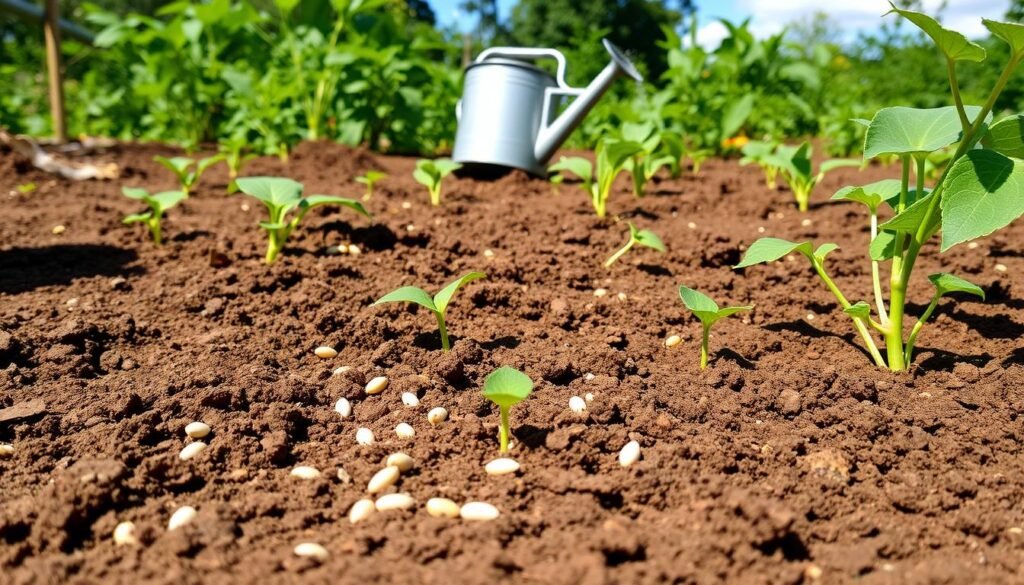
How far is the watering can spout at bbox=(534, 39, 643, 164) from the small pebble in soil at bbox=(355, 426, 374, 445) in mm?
2361

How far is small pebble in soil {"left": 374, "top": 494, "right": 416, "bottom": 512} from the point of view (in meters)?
1.15

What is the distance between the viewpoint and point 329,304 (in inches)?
77.0

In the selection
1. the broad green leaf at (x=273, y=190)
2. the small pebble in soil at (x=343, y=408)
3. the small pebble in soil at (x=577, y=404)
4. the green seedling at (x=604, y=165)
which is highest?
the green seedling at (x=604, y=165)

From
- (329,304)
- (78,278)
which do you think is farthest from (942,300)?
(78,278)

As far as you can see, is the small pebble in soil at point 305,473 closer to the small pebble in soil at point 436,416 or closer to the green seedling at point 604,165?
the small pebble in soil at point 436,416

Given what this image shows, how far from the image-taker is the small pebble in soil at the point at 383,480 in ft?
3.99

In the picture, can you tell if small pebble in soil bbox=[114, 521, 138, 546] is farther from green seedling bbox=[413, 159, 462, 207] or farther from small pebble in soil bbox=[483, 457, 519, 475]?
green seedling bbox=[413, 159, 462, 207]

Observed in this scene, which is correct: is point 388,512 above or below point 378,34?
below

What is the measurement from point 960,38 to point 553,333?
3.43ft

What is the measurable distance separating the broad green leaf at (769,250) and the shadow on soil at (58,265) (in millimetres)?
1804

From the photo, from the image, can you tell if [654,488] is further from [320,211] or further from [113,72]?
[113,72]

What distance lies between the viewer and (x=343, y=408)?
58.1 inches

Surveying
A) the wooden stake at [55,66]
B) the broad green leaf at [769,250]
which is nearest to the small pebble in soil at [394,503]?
the broad green leaf at [769,250]

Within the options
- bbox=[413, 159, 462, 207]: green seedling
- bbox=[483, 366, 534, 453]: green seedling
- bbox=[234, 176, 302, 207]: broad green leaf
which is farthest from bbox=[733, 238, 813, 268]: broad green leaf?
bbox=[413, 159, 462, 207]: green seedling
